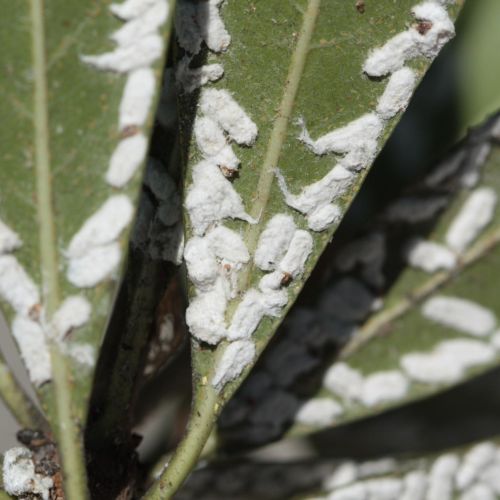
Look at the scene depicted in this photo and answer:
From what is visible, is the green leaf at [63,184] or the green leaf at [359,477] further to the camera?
the green leaf at [359,477]

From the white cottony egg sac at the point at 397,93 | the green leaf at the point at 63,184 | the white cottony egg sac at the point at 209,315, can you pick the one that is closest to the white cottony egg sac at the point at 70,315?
the green leaf at the point at 63,184

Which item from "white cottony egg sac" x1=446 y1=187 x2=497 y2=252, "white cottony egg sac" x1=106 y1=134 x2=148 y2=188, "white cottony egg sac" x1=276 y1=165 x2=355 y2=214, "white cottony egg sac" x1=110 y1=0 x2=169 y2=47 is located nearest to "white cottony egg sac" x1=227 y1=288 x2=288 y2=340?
"white cottony egg sac" x1=276 y1=165 x2=355 y2=214

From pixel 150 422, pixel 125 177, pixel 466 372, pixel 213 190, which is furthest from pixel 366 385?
pixel 125 177

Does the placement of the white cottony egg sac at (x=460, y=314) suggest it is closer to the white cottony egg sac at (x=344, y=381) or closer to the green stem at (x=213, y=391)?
the white cottony egg sac at (x=344, y=381)

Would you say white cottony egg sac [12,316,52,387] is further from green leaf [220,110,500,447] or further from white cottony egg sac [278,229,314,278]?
green leaf [220,110,500,447]

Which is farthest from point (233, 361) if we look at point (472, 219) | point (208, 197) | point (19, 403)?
point (472, 219)

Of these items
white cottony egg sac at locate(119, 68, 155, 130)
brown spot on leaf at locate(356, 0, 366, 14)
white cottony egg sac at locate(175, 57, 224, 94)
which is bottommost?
white cottony egg sac at locate(119, 68, 155, 130)
